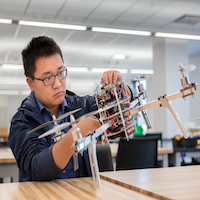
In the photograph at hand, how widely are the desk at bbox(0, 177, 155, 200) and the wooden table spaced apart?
2 centimetres

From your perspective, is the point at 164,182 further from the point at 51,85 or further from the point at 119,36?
the point at 119,36

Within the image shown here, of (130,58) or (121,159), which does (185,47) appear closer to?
(130,58)

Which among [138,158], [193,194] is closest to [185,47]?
[138,158]

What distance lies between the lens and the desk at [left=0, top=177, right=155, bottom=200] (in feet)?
2.46

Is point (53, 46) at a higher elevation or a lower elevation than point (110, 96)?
higher

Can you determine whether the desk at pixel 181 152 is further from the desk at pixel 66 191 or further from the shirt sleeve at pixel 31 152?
the desk at pixel 66 191

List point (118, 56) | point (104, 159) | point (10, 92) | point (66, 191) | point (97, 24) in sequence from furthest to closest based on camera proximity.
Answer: point (10, 92)
point (118, 56)
point (97, 24)
point (104, 159)
point (66, 191)

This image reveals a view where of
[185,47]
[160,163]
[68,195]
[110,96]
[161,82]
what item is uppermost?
[185,47]

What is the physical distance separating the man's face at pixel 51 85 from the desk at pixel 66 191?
0.36 metres

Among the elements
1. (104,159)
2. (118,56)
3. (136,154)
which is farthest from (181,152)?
(118,56)

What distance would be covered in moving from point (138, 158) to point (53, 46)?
1441mm

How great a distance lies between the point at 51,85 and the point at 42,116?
0.23 meters

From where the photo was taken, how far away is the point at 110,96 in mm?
855

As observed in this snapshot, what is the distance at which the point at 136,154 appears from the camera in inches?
92.0
